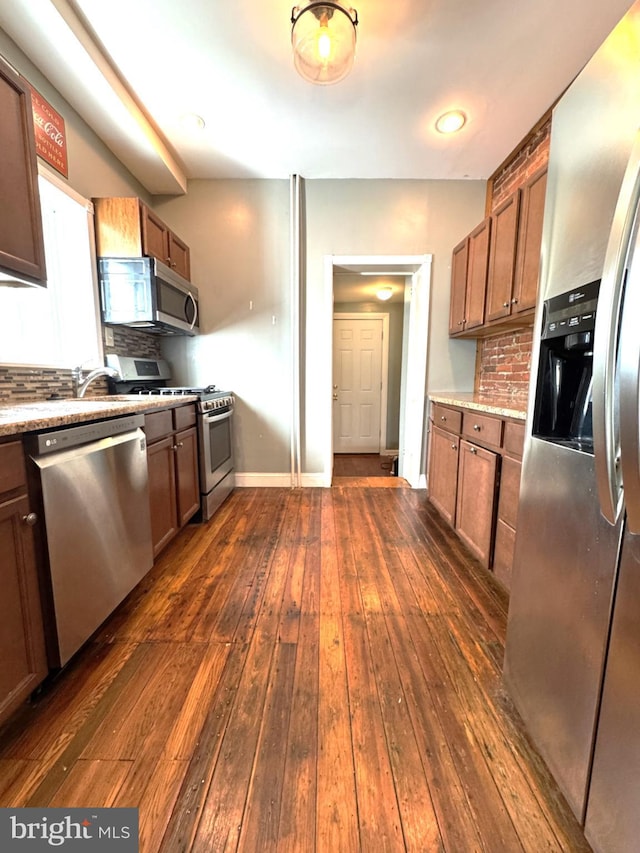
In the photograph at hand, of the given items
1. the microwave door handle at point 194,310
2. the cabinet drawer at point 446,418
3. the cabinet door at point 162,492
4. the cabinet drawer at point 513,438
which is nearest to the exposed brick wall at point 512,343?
the cabinet drawer at point 446,418

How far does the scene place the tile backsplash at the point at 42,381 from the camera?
170 cm

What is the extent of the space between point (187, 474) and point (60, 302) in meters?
1.38

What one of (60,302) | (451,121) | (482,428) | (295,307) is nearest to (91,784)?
(482,428)

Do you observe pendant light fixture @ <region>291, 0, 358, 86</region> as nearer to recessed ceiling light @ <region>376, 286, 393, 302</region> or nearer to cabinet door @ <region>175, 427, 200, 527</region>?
cabinet door @ <region>175, 427, 200, 527</region>

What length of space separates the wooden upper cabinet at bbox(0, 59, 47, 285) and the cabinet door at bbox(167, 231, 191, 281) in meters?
1.37

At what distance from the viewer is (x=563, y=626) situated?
34.5 inches

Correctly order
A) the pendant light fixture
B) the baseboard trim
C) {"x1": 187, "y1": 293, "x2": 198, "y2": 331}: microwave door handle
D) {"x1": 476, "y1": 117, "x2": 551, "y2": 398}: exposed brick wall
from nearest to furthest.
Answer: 1. the pendant light fixture
2. {"x1": 476, "y1": 117, "x2": 551, "y2": 398}: exposed brick wall
3. {"x1": 187, "y1": 293, "x2": 198, "y2": 331}: microwave door handle
4. the baseboard trim

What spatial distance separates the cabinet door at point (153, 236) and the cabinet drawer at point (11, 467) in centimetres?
185

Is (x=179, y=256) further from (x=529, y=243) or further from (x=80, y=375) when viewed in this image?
(x=529, y=243)

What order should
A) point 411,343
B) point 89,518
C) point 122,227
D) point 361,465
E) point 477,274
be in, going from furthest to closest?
1. point 361,465
2. point 411,343
3. point 477,274
4. point 122,227
5. point 89,518

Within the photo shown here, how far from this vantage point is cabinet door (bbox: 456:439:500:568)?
6.02ft

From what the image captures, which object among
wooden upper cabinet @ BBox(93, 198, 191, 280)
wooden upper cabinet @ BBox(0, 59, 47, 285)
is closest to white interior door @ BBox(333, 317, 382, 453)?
wooden upper cabinet @ BBox(93, 198, 191, 280)

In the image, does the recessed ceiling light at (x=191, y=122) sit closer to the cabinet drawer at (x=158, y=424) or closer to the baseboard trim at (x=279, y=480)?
the cabinet drawer at (x=158, y=424)

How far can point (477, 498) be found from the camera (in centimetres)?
199
